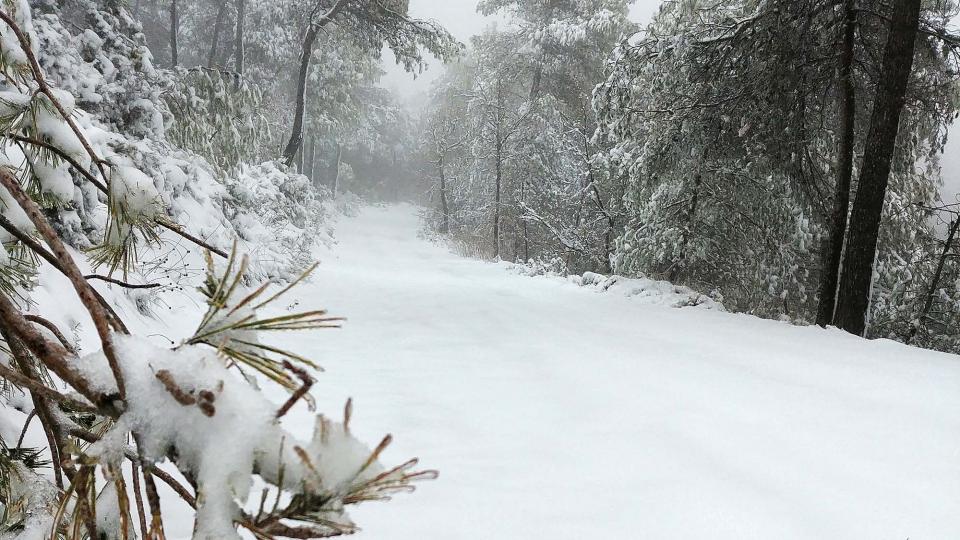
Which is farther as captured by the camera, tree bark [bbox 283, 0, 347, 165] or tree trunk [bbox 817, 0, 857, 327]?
tree bark [bbox 283, 0, 347, 165]

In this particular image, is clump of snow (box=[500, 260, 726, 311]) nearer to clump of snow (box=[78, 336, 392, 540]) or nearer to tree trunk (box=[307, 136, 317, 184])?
clump of snow (box=[78, 336, 392, 540])

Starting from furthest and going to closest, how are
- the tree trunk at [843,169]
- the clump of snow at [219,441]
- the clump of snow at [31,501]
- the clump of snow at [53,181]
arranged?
the tree trunk at [843,169] < the clump of snow at [53,181] < the clump of snow at [31,501] < the clump of snow at [219,441]

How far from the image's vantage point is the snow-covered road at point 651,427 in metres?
1.86

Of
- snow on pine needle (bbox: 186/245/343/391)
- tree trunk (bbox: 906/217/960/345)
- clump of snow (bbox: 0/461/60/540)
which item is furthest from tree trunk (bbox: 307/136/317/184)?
snow on pine needle (bbox: 186/245/343/391)

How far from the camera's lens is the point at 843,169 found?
5.85 meters

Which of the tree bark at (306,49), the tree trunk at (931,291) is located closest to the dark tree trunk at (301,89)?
the tree bark at (306,49)

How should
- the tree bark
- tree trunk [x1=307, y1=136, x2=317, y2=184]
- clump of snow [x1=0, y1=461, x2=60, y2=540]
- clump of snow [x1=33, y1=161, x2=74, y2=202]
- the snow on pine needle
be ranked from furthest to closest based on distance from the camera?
1. tree trunk [x1=307, y1=136, x2=317, y2=184]
2. the tree bark
3. clump of snow [x1=33, y1=161, x2=74, y2=202]
4. clump of snow [x1=0, y1=461, x2=60, y2=540]
5. the snow on pine needle

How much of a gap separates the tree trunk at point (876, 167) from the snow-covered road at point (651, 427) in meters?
1.04

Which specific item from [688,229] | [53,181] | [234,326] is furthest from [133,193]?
[688,229]

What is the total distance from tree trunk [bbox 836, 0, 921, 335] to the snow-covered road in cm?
104

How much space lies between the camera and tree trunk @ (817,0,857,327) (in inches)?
227

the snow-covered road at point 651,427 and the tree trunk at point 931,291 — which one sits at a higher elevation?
the tree trunk at point 931,291

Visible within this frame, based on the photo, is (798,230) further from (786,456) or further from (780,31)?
(786,456)

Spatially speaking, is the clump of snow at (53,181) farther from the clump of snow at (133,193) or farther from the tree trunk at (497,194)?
the tree trunk at (497,194)
